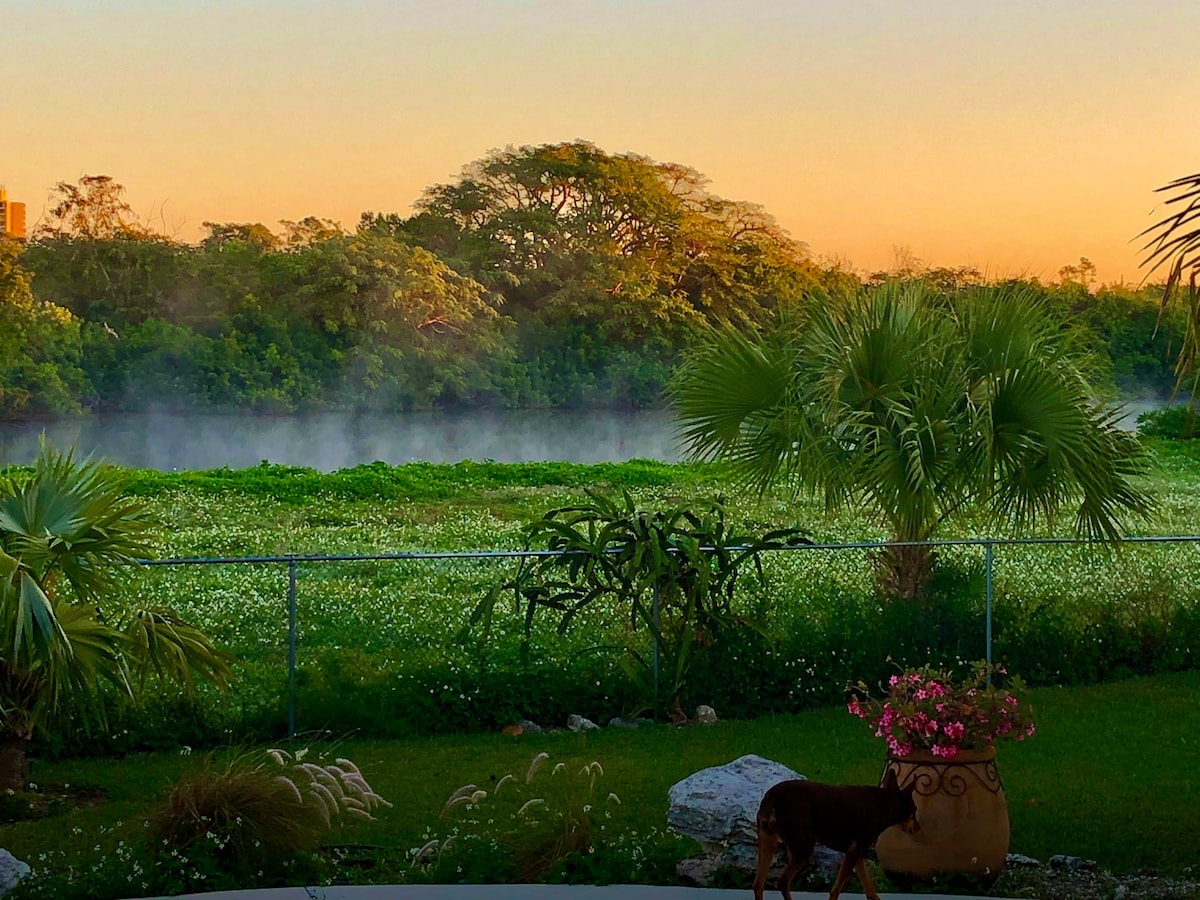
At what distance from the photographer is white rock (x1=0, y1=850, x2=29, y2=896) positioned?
16.9 ft

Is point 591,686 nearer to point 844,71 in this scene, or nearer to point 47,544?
point 47,544

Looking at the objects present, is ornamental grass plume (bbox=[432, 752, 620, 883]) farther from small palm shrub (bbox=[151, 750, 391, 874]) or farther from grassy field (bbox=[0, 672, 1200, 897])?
small palm shrub (bbox=[151, 750, 391, 874])

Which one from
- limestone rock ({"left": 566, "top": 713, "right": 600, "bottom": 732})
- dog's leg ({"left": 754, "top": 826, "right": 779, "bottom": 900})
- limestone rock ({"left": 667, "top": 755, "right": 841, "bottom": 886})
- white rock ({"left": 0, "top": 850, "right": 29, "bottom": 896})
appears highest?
dog's leg ({"left": 754, "top": 826, "right": 779, "bottom": 900})

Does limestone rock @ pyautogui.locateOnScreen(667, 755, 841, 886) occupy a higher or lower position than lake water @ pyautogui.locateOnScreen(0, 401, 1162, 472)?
lower

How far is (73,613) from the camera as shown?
6211mm

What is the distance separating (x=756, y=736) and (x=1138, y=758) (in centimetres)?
216

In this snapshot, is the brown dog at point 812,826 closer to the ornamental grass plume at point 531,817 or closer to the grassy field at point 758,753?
the grassy field at point 758,753

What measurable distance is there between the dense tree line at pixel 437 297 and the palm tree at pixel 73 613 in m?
18.8

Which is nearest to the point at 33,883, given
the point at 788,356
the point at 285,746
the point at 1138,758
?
the point at 285,746

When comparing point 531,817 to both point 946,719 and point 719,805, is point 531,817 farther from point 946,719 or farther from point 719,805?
point 946,719

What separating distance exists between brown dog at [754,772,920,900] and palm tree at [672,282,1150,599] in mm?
4827

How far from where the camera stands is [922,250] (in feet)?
79.9

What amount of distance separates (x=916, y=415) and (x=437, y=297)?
58.9ft

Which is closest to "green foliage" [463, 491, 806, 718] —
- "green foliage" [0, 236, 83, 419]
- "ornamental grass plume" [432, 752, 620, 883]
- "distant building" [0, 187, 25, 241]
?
"ornamental grass plume" [432, 752, 620, 883]
